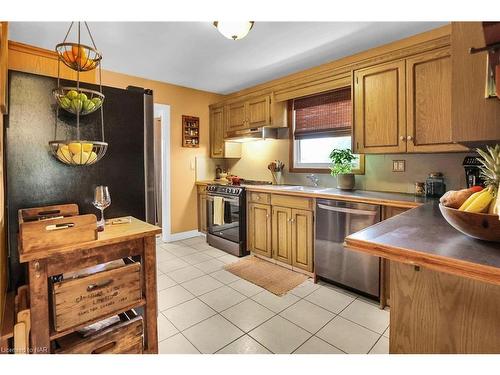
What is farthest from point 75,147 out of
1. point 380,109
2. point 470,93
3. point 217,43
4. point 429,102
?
point 429,102

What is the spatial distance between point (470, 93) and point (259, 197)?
7.91ft

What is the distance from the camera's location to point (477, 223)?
2.69 feet

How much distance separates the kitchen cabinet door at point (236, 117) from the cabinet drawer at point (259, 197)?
1085mm

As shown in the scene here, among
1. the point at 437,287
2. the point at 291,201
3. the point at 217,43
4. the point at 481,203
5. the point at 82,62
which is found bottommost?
the point at 437,287

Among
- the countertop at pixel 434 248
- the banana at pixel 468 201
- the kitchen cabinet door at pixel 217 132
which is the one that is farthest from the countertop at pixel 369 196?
the kitchen cabinet door at pixel 217 132

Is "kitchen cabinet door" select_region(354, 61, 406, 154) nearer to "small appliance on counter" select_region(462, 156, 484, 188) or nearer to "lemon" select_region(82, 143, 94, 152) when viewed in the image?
"small appliance on counter" select_region(462, 156, 484, 188)

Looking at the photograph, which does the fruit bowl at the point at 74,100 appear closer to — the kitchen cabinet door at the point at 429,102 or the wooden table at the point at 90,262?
the wooden table at the point at 90,262

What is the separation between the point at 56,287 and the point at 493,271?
4.98ft

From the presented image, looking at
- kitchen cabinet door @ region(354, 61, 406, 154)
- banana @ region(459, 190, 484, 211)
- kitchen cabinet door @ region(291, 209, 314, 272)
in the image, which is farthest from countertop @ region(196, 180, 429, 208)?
banana @ region(459, 190, 484, 211)

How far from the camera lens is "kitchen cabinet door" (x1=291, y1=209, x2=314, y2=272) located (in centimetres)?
263

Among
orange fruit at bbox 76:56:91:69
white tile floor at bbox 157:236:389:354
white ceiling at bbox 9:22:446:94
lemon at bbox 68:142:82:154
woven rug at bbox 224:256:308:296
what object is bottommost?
white tile floor at bbox 157:236:389:354

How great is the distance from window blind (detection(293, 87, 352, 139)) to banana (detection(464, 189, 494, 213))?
211 centimetres

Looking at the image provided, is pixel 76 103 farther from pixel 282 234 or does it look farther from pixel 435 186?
pixel 435 186
